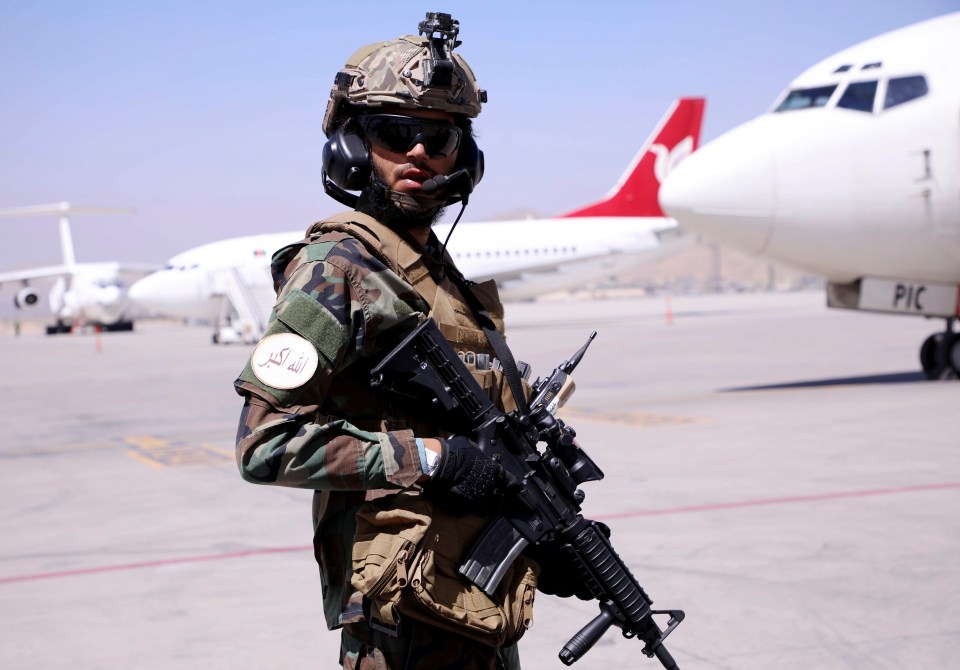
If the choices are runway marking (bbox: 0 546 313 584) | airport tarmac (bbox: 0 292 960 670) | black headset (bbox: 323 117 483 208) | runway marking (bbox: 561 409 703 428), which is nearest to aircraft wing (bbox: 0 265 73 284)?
airport tarmac (bbox: 0 292 960 670)

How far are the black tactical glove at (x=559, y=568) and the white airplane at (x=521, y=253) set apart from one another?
26.7 meters

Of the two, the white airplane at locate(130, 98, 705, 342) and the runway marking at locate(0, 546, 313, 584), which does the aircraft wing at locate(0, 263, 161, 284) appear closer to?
the white airplane at locate(130, 98, 705, 342)

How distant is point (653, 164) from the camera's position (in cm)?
3847

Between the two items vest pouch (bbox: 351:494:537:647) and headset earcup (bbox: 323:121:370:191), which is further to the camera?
headset earcup (bbox: 323:121:370:191)

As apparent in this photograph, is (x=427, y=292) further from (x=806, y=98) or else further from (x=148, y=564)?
(x=806, y=98)

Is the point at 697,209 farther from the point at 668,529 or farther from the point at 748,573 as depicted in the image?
the point at 748,573

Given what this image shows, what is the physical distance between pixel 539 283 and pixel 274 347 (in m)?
33.0

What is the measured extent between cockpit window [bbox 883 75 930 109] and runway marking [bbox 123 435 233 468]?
26.9ft

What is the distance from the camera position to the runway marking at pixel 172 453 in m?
10.4

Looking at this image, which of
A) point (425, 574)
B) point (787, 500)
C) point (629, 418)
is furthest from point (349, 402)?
point (629, 418)

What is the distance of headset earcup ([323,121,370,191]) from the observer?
8.58 ft

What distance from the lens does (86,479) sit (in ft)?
31.7

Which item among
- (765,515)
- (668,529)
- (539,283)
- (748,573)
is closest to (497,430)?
(748,573)

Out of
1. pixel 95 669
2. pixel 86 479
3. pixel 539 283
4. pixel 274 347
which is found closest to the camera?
pixel 274 347
